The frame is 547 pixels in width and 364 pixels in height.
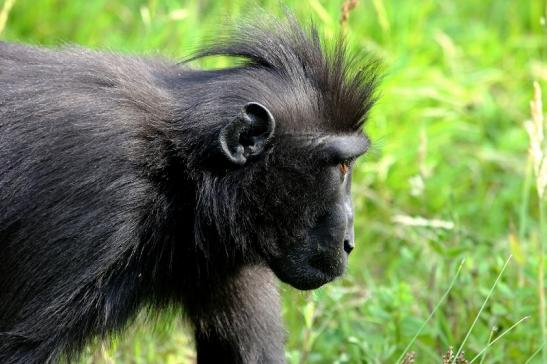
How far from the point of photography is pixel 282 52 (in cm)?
518

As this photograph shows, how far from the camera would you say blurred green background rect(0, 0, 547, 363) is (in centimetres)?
605

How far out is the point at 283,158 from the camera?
5051mm

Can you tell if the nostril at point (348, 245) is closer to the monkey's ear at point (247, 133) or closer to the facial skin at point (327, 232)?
the facial skin at point (327, 232)

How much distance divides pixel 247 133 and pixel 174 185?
0.40 meters

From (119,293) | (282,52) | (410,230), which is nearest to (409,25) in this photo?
(410,230)

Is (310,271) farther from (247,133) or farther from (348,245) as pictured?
(247,133)

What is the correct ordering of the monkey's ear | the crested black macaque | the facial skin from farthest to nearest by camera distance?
the facial skin → the monkey's ear → the crested black macaque

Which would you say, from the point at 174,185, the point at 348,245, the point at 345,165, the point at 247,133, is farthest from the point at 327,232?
the point at 174,185

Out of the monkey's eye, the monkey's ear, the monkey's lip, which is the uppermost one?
the monkey's ear

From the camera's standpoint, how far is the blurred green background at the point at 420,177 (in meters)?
6.05

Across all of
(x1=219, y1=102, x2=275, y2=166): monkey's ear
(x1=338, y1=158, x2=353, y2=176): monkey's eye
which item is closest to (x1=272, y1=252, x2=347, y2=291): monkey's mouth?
(x1=338, y1=158, x2=353, y2=176): monkey's eye

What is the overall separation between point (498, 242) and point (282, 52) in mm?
2738

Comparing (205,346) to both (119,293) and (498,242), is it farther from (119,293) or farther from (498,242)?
(498,242)

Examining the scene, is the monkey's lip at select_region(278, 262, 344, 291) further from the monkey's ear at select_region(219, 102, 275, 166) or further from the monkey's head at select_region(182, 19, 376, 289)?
the monkey's ear at select_region(219, 102, 275, 166)
